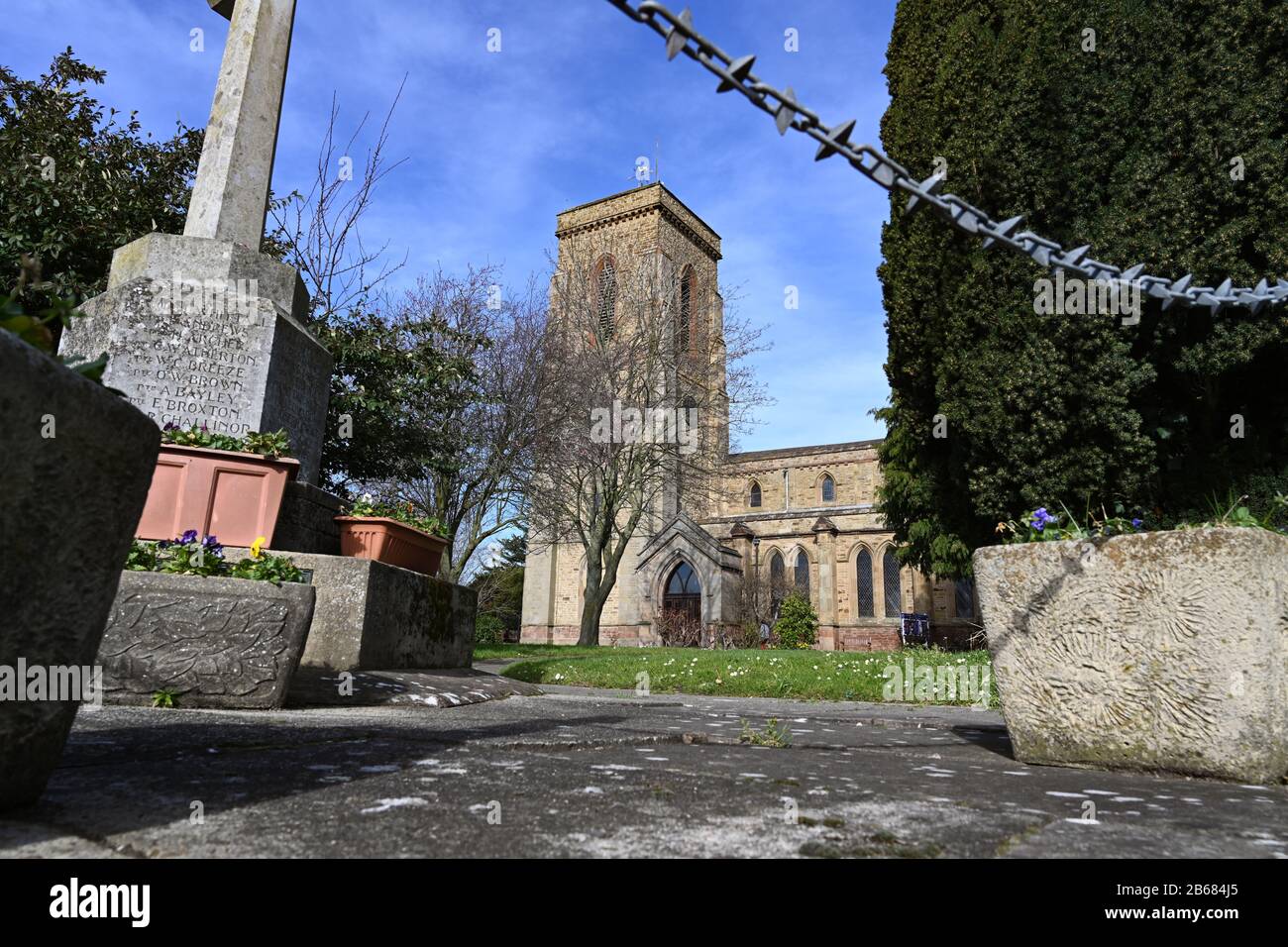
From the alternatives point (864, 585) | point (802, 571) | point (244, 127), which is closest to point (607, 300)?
point (802, 571)

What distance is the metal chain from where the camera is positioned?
1450 mm

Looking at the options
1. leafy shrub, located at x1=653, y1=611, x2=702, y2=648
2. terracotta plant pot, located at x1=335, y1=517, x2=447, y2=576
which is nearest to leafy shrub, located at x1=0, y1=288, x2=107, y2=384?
terracotta plant pot, located at x1=335, y1=517, x2=447, y2=576

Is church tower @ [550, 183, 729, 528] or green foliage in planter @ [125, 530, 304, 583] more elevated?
church tower @ [550, 183, 729, 528]

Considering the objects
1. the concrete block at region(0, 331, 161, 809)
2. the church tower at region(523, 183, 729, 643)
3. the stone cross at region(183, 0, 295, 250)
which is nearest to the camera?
the concrete block at region(0, 331, 161, 809)

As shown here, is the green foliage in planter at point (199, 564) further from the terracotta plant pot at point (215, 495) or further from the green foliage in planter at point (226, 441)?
the green foliage in planter at point (226, 441)

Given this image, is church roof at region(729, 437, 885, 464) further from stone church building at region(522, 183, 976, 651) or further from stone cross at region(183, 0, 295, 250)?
stone cross at region(183, 0, 295, 250)

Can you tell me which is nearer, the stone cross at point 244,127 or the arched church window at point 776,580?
the stone cross at point 244,127

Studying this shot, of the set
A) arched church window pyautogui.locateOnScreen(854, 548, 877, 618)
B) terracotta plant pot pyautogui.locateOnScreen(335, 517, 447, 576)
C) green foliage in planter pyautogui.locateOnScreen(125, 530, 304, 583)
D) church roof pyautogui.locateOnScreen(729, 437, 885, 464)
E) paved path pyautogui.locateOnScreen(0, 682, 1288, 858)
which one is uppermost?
church roof pyautogui.locateOnScreen(729, 437, 885, 464)

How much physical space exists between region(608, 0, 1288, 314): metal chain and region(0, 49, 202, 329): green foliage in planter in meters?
8.25

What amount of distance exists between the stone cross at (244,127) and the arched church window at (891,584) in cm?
3228

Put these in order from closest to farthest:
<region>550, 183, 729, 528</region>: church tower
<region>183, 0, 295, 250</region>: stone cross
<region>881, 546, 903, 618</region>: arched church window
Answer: <region>183, 0, 295, 250</region>: stone cross < <region>550, 183, 729, 528</region>: church tower < <region>881, 546, 903, 618</region>: arched church window

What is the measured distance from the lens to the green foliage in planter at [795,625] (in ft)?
96.8

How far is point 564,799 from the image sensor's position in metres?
1.68

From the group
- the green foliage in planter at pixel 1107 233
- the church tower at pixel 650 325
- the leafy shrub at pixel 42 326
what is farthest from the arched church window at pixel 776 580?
the leafy shrub at pixel 42 326
